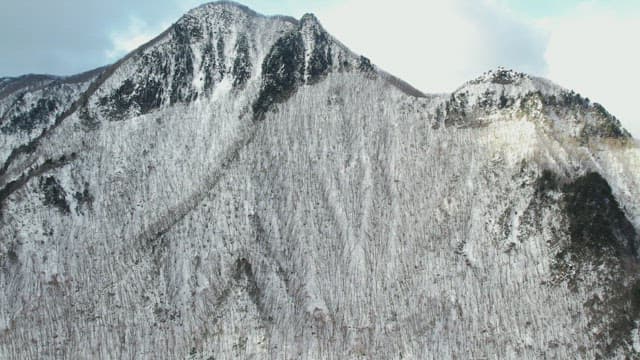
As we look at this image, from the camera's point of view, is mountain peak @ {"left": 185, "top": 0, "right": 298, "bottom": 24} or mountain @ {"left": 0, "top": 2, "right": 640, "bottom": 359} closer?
mountain @ {"left": 0, "top": 2, "right": 640, "bottom": 359}

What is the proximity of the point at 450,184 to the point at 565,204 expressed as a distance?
19.8m

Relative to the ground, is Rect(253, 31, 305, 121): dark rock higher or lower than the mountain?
higher

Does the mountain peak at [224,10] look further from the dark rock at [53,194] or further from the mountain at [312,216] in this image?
the dark rock at [53,194]

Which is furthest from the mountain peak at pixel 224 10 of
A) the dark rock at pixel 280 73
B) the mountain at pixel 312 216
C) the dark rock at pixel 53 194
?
the dark rock at pixel 53 194

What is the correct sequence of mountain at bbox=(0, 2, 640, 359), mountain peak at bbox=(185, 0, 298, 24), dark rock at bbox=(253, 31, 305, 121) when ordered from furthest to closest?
mountain peak at bbox=(185, 0, 298, 24) < dark rock at bbox=(253, 31, 305, 121) < mountain at bbox=(0, 2, 640, 359)

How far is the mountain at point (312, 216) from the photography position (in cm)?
9806

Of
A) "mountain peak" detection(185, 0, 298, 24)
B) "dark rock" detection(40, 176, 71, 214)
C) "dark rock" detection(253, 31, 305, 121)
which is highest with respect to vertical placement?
"mountain peak" detection(185, 0, 298, 24)

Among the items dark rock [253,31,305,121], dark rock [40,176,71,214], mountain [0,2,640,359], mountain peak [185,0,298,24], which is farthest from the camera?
mountain peak [185,0,298,24]

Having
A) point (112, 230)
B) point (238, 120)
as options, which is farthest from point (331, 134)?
point (112, 230)

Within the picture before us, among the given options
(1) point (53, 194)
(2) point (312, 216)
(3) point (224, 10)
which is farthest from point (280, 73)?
(1) point (53, 194)

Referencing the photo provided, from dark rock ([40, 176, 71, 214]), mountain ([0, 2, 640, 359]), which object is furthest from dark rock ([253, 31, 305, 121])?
dark rock ([40, 176, 71, 214])

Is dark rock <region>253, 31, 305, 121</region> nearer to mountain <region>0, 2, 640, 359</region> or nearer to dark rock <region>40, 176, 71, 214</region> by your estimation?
mountain <region>0, 2, 640, 359</region>

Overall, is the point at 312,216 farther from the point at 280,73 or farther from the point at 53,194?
the point at 53,194

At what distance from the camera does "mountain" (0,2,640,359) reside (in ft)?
322
